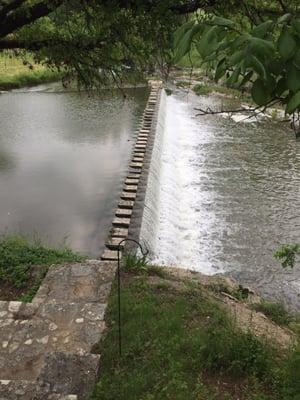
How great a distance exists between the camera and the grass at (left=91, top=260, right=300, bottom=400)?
4141mm

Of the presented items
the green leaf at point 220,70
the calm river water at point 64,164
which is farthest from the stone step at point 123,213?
the green leaf at point 220,70

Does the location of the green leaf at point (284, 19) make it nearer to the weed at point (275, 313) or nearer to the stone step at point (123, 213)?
the weed at point (275, 313)

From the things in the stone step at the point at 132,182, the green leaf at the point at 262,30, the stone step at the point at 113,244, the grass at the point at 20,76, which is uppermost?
the green leaf at the point at 262,30

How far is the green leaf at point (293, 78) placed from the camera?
1.21 metres

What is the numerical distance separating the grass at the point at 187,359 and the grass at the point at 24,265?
1.57 meters

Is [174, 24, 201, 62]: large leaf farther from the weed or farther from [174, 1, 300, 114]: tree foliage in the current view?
the weed

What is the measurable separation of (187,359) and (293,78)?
401cm

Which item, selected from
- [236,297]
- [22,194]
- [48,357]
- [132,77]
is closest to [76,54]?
[132,77]

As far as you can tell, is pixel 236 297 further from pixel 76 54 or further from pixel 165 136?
pixel 165 136

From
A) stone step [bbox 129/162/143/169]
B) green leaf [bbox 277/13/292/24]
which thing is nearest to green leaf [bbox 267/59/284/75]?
green leaf [bbox 277/13/292/24]

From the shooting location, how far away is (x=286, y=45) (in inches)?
45.5

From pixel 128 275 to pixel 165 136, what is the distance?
1126 cm

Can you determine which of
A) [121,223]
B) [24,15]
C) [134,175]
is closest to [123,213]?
[121,223]

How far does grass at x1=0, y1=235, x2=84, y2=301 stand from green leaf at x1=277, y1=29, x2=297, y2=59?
585cm
